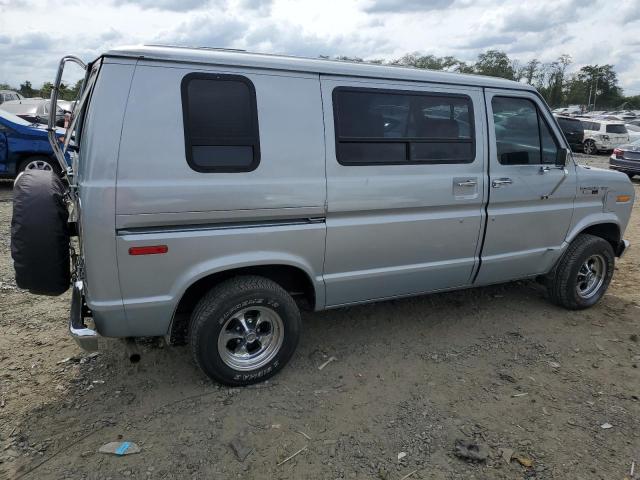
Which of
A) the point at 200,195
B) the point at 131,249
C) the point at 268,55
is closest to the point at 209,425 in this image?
the point at 131,249

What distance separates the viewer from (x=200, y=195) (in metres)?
2.94

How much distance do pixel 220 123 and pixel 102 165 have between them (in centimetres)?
72

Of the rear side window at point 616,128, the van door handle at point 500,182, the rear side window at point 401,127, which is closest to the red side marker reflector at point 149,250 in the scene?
the rear side window at point 401,127

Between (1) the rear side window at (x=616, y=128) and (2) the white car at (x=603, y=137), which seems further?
(1) the rear side window at (x=616, y=128)

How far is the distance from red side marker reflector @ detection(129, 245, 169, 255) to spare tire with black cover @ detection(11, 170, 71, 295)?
52 centimetres

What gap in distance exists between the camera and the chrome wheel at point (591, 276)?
4906 millimetres

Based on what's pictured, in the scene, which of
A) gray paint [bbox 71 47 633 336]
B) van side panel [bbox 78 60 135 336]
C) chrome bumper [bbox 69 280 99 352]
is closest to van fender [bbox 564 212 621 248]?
gray paint [bbox 71 47 633 336]

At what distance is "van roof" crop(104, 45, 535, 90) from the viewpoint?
112 inches

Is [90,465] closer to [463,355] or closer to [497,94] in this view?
[463,355]

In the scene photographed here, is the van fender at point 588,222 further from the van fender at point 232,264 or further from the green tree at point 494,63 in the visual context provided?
the green tree at point 494,63

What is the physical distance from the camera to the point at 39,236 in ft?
9.56

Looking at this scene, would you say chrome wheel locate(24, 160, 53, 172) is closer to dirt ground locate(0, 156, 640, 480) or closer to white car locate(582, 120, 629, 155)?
dirt ground locate(0, 156, 640, 480)

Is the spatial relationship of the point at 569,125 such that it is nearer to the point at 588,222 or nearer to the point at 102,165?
the point at 588,222

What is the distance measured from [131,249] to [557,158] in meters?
3.58
